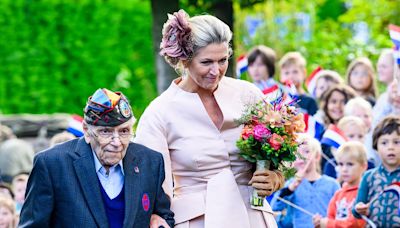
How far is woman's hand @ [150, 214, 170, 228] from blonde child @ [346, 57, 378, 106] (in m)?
6.57

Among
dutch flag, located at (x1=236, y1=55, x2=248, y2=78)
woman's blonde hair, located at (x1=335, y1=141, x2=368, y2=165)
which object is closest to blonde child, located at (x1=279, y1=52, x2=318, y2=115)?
dutch flag, located at (x1=236, y1=55, x2=248, y2=78)

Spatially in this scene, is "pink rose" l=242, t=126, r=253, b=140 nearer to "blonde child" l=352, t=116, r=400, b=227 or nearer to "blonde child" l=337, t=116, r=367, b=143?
"blonde child" l=352, t=116, r=400, b=227

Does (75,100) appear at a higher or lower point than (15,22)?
lower

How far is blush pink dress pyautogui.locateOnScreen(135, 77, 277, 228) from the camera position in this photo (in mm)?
8281

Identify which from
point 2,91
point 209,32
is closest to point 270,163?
point 209,32

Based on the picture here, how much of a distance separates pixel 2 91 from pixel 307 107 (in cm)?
986

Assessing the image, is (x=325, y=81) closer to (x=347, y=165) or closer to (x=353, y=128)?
(x=353, y=128)

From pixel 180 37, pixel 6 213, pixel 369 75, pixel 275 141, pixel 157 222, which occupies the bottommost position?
pixel 6 213

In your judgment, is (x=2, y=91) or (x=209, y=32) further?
(x=2, y=91)

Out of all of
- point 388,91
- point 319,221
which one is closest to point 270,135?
point 319,221

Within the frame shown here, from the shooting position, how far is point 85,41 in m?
23.4

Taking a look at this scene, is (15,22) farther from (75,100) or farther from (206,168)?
(206,168)

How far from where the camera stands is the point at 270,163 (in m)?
8.35

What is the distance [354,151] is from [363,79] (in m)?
3.04
